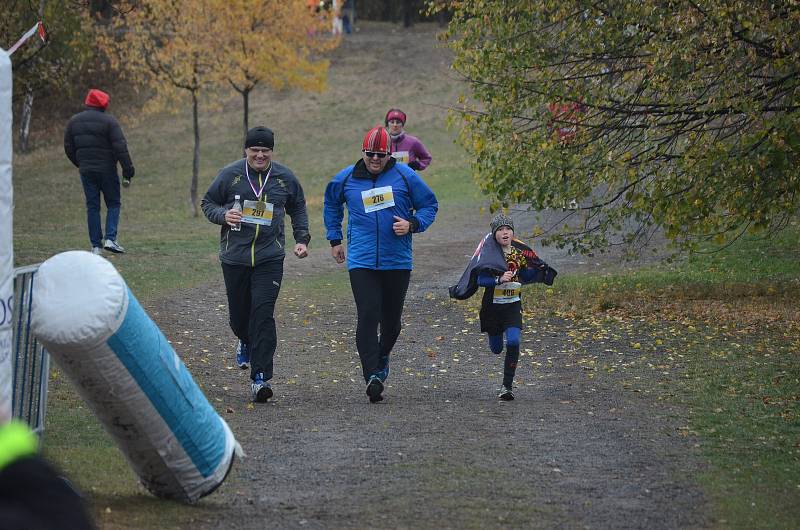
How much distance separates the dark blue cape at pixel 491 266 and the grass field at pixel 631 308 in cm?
146

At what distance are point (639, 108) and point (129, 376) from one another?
981 centimetres

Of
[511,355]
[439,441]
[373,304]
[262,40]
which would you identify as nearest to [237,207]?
[373,304]

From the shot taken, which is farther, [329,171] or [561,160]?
[329,171]

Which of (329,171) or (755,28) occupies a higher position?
(755,28)

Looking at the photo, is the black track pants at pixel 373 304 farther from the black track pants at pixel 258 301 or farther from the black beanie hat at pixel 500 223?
the black beanie hat at pixel 500 223

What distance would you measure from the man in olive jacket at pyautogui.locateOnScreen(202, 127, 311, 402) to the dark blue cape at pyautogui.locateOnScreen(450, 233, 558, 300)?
4.52 feet

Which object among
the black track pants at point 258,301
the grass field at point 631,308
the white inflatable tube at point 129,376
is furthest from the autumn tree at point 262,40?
the white inflatable tube at point 129,376

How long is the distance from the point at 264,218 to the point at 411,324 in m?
4.82

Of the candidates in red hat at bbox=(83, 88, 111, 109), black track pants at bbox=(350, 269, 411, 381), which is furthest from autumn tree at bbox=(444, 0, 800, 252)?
red hat at bbox=(83, 88, 111, 109)

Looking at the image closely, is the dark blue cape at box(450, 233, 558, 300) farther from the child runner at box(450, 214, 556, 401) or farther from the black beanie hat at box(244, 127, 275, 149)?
the black beanie hat at box(244, 127, 275, 149)

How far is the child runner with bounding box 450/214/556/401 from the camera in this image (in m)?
9.70

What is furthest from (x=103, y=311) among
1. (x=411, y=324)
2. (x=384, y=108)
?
(x=384, y=108)

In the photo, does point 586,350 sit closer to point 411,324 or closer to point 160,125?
point 411,324

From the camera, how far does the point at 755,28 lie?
11648mm
